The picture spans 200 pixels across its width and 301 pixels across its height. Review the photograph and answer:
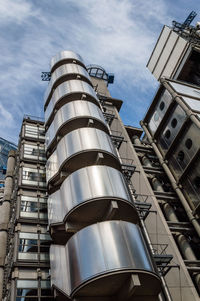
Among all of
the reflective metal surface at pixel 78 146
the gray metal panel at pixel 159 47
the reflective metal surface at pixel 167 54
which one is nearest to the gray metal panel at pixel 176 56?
the reflective metal surface at pixel 167 54

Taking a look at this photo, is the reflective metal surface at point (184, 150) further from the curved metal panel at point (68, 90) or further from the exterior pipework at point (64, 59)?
the exterior pipework at point (64, 59)

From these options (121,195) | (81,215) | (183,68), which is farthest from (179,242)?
(183,68)

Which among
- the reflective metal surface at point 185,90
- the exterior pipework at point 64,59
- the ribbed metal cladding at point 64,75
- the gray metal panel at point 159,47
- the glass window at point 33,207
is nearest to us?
the glass window at point 33,207

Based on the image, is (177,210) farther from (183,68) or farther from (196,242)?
(183,68)

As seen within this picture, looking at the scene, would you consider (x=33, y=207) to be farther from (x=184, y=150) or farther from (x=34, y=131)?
(x=184, y=150)

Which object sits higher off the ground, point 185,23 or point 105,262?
point 185,23

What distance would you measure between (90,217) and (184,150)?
1433 centimetres

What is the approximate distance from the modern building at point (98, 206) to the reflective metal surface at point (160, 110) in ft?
0.63

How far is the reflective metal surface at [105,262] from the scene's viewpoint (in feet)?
48.3

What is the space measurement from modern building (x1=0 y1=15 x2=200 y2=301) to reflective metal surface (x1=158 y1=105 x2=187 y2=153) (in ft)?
0.43

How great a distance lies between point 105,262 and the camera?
14883 mm

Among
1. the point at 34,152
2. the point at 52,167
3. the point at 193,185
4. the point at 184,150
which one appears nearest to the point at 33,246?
the point at 52,167

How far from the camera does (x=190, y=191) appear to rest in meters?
27.4

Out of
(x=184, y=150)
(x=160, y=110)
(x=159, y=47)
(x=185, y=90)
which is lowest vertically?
(x=184, y=150)
